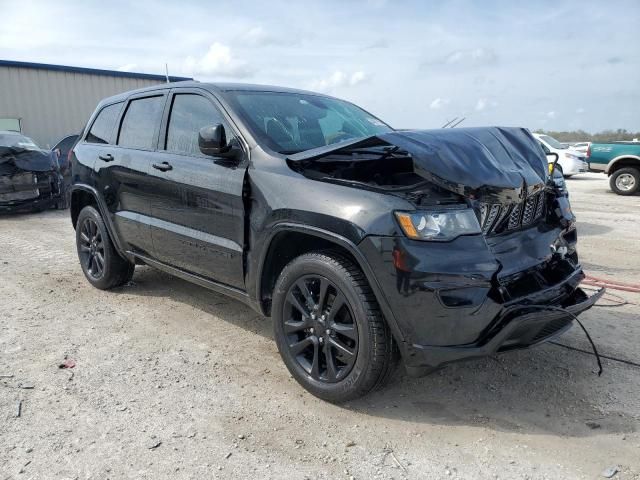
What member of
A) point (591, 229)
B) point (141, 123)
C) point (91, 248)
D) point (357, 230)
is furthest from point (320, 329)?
point (591, 229)

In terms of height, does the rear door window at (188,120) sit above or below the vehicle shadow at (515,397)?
above

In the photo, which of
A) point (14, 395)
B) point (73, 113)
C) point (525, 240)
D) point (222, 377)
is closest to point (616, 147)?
point (525, 240)

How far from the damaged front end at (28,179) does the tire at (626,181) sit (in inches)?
502

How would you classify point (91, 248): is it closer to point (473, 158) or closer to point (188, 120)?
point (188, 120)

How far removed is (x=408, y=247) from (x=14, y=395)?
2468 millimetres

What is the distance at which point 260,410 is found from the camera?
10.1 ft

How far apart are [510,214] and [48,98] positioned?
2143cm

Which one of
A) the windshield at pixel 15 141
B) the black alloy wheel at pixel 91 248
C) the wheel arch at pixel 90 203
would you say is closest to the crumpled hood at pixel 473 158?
the wheel arch at pixel 90 203

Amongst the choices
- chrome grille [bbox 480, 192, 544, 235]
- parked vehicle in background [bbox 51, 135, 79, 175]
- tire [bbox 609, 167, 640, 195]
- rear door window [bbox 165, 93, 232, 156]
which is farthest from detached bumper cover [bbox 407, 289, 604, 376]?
tire [bbox 609, 167, 640, 195]

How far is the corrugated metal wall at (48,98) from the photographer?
19609 mm

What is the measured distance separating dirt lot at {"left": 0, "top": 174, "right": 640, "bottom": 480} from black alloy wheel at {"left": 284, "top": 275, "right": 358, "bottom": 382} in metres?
0.23

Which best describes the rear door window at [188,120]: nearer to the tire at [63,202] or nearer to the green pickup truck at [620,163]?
the tire at [63,202]

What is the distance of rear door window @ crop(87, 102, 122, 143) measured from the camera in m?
5.04

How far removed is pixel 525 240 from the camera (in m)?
3.12
